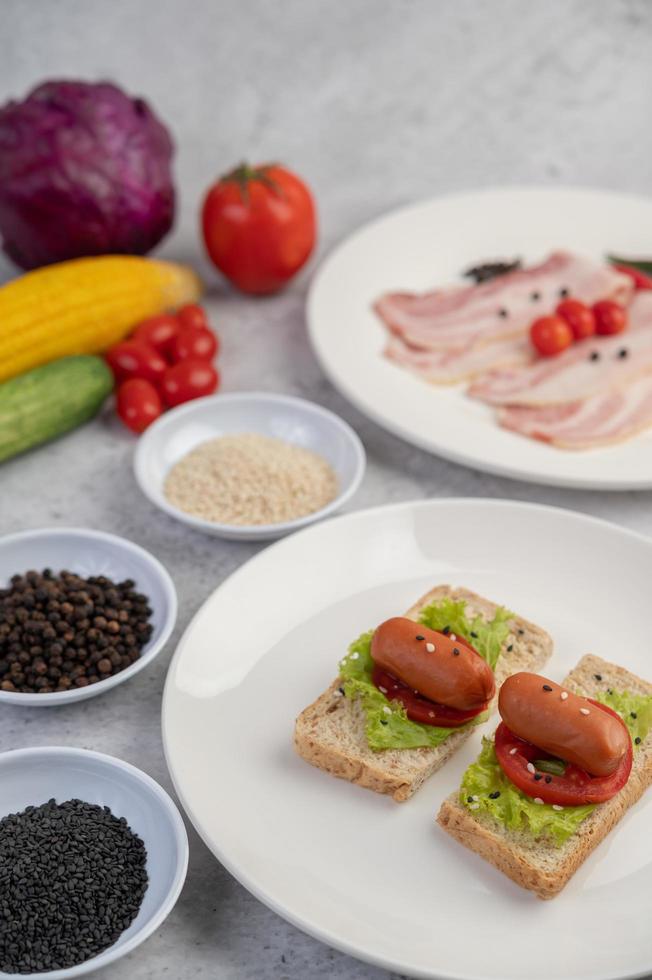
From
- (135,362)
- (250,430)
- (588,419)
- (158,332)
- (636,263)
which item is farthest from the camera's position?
(636,263)

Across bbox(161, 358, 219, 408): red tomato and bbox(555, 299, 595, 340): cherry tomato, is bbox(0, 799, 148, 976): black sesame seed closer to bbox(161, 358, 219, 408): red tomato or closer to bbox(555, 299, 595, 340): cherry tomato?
bbox(161, 358, 219, 408): red tomato

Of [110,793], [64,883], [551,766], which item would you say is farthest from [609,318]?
[64,883]

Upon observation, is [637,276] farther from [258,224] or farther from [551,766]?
[551,766]

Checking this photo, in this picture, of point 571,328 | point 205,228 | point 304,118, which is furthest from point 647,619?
point 304,118

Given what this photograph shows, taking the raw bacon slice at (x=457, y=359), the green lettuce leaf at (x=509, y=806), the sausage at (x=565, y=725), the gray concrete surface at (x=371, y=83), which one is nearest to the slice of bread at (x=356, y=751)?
the green lettuce leaf at (x=509, y=806)

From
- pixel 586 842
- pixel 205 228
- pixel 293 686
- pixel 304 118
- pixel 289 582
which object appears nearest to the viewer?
pixel 586 842

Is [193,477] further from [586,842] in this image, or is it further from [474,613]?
[586,842]
